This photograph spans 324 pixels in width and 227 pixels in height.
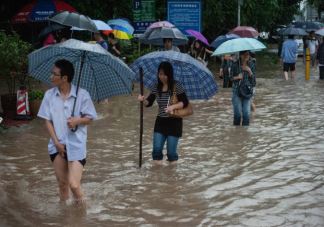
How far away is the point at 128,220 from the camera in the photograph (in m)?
6.36

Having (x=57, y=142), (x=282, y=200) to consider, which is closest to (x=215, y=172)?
(x=282, y=200)

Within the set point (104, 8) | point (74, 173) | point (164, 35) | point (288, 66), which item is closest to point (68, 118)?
point (74, 173)

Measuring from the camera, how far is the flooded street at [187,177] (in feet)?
21.1

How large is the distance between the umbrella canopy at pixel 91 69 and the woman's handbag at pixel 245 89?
467 centimetres

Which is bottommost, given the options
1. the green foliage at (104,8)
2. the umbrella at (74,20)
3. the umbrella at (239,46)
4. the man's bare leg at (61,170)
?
the man's bare leg at (61,170)

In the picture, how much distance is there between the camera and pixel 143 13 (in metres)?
19.5

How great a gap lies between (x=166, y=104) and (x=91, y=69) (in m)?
1.46

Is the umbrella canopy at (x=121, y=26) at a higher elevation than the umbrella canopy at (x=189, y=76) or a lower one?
higher

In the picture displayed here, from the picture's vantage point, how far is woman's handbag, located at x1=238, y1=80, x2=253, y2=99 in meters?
11.5

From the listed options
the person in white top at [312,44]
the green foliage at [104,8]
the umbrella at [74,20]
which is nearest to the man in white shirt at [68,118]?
the umbrella at [74,20]

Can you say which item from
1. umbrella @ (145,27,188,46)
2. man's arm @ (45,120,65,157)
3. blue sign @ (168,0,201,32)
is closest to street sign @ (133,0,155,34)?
blue sign @ (168,0,201,32)

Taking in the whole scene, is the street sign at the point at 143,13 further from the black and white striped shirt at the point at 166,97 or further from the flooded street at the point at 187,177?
the black and white striped shirt at the point at 166,97

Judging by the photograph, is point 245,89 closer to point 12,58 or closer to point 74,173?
point 12,58

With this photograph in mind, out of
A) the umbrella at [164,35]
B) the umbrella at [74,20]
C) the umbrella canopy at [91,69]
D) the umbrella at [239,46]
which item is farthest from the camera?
the umbrella at [164,35]
